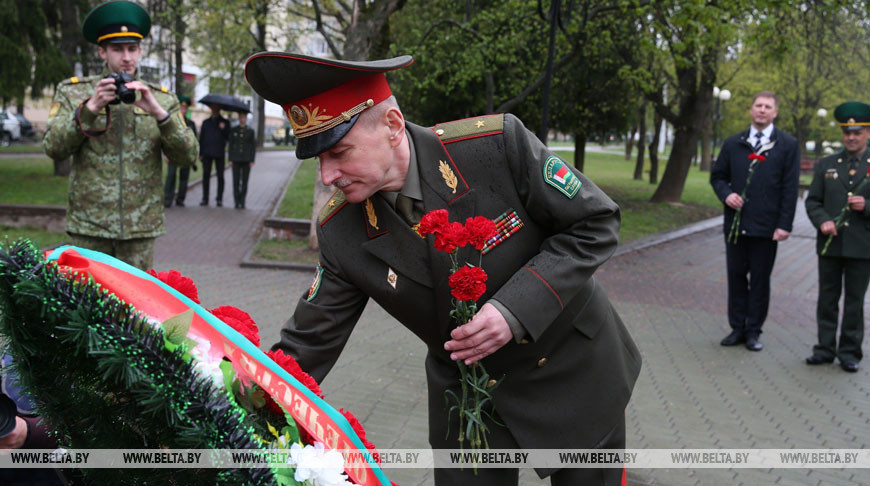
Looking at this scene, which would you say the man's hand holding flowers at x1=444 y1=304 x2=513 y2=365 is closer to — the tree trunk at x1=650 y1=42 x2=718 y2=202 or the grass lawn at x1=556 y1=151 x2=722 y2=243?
the grass lawn at x1=556 y1=151 x2=722 y2=243

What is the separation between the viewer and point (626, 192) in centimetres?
2430

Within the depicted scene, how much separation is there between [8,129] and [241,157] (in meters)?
24.0

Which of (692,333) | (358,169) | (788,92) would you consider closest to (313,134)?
(358,169)

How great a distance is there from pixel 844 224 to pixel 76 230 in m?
6.12

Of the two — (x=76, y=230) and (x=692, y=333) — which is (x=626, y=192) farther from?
(x=76, y=230)

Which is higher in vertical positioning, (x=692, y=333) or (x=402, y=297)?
(x=402, y=297)

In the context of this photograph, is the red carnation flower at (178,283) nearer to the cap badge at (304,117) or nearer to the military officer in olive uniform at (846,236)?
the cap badge at (304,117)

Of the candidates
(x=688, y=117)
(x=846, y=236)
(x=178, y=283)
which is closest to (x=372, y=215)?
(x=178, y=283)

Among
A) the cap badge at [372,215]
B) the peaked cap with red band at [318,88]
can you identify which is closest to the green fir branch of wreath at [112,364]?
the peaked cap with red band at [318,88]

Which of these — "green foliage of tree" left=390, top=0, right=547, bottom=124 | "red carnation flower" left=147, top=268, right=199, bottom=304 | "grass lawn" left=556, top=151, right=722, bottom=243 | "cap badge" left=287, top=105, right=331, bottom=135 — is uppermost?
"green foliage of tree" left=390, top=0, right=547, bottom=124

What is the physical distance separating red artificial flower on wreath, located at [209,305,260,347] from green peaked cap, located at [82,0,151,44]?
9.97 ft

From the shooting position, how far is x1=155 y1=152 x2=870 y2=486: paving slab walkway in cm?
493

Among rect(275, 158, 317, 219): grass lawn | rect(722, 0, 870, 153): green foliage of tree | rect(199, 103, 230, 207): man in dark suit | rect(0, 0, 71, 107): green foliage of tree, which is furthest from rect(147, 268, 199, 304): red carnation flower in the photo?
rect(0, 0, 71, 107): green foliage of tree

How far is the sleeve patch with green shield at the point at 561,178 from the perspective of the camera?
2.23 meters
